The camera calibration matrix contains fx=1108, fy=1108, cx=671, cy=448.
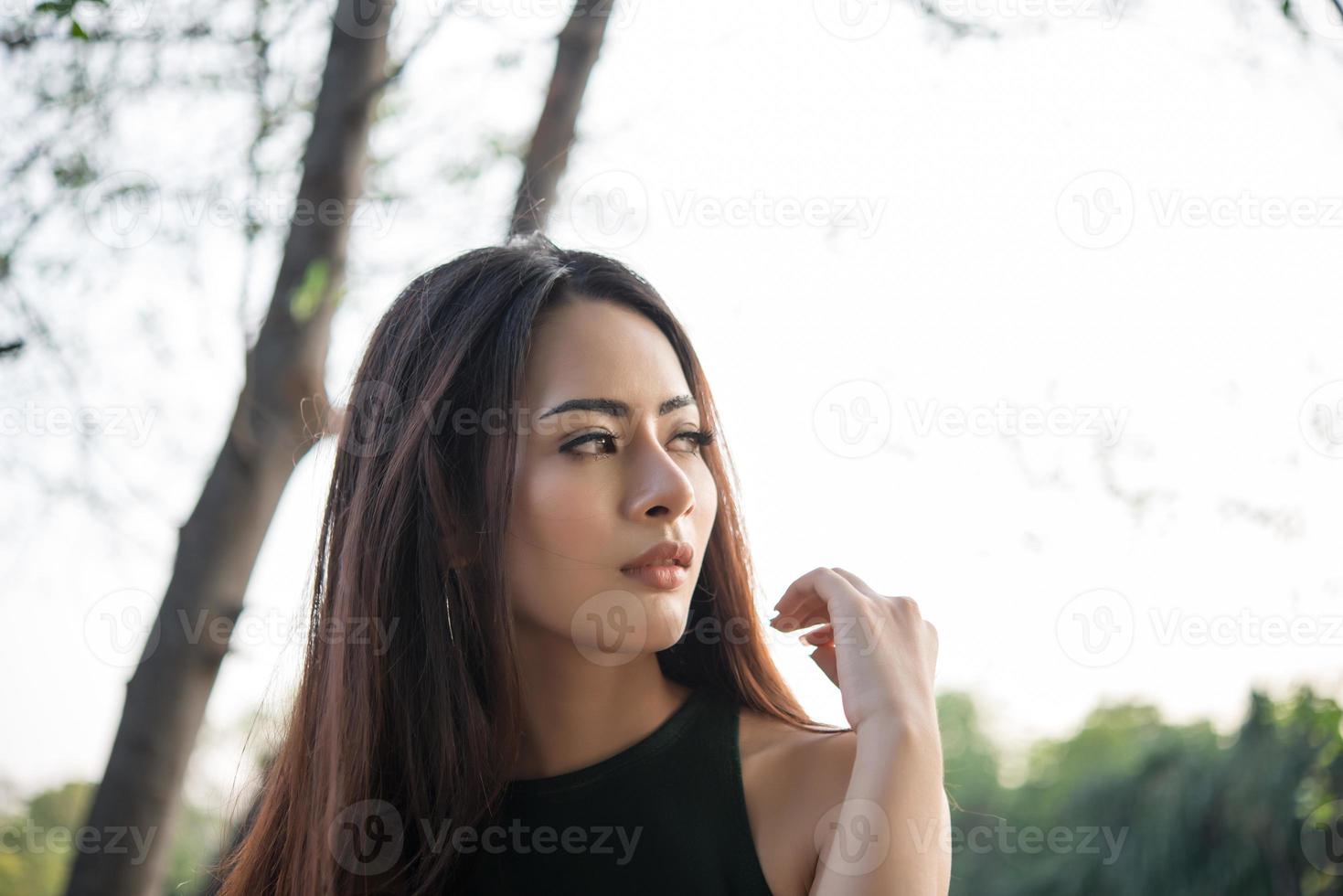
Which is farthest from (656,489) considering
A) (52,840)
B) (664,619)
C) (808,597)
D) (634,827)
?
(52,840)

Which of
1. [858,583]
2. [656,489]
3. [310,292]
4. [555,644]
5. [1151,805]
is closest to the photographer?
[656,489]

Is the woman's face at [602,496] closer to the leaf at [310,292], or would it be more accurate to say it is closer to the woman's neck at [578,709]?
the woman's neck at [578,709]

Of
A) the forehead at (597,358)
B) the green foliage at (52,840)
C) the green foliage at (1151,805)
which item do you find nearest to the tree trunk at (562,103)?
the forehead at (597,358)

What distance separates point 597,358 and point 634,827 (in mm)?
765

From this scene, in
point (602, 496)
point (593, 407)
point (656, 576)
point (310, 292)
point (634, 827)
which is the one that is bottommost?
point (634, 827)

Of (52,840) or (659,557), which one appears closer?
(659,557)

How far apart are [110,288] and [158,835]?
64.6 inches

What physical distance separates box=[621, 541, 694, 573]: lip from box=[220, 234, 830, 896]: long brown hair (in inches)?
8.7

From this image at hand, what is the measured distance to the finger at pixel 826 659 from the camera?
1.81 metres

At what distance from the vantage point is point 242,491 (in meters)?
2.93

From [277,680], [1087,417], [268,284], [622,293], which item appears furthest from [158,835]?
[1087,417]

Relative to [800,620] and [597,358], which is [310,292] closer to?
[597,358]

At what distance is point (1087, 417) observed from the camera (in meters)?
3.05

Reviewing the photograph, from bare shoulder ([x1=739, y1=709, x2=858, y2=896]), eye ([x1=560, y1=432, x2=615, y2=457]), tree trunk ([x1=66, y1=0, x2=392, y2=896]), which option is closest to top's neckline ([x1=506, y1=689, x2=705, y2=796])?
bare shoulder ([x1=739, y1=709, x2=858, y2=896])
